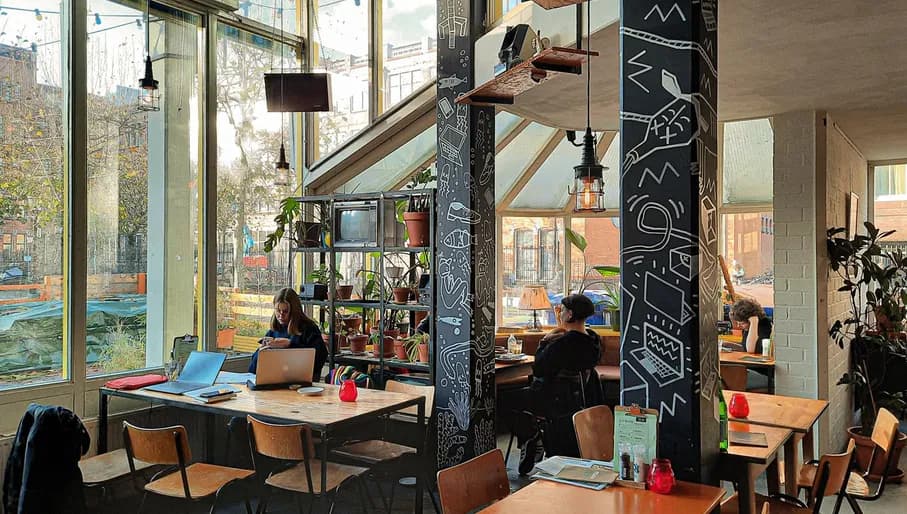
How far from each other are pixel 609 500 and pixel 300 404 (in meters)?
2.21

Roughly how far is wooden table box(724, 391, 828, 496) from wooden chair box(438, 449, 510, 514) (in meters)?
1.56

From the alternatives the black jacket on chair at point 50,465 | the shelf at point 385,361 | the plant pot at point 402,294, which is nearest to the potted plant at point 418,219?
the plant pot at point 402,294

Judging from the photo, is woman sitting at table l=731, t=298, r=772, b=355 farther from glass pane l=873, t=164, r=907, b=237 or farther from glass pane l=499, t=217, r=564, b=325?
glass pane l=873, t=164, r=907, b=237

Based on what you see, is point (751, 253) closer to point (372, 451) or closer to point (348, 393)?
point (372, 451)

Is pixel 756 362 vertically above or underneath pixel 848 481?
above

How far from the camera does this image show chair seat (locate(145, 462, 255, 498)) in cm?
397

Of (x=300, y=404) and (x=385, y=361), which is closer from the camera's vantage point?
(x=300, y=404)

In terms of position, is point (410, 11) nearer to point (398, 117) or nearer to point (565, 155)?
point (398, 117)

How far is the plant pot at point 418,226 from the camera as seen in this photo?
17.4 feet

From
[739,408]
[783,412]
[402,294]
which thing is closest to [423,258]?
[402,294]

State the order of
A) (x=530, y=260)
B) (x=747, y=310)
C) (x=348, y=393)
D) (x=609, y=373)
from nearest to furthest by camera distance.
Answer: (x=348, y=393)
(x=747, y=310)
(x=609, y=373)
(x=530, y=260)

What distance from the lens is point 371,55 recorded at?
6883mm

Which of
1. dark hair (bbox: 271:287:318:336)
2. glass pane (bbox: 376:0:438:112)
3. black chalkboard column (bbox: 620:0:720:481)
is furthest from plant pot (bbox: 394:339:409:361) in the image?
black chalkboard column (bbox: 620:0:720:481)

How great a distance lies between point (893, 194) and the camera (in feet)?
27.0
